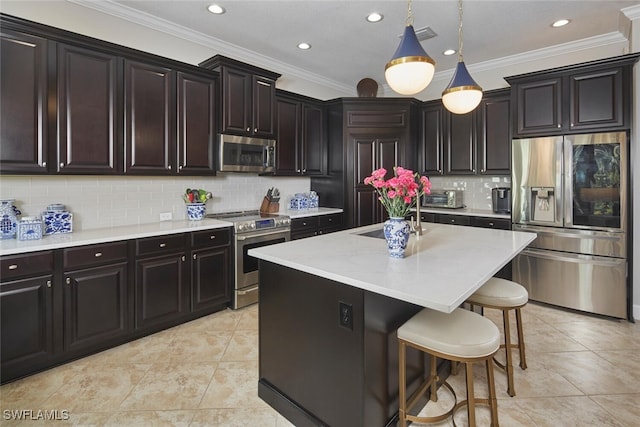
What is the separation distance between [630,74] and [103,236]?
4.94 m

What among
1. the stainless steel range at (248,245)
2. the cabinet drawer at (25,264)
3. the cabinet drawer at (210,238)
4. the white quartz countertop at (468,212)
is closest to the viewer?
the cabinet drawer at (25,264)

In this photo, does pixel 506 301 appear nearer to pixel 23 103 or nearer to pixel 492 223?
pixel 492 223

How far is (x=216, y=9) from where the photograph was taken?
3.12 meters

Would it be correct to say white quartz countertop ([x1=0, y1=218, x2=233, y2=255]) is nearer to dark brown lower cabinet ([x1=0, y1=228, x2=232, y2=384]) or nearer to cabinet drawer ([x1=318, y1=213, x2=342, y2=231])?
dark brown lower cabinet ([x1=0, y1=228, x2=232, y2=384])

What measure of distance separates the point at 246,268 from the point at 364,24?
284cm

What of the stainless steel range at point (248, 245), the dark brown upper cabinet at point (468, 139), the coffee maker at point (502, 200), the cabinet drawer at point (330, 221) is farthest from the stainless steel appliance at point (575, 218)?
the stainless steel range at point (248, 245)

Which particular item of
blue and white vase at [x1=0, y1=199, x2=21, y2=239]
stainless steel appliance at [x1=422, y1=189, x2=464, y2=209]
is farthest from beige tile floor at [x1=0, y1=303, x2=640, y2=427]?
stainless steel appliance at [x1=422, y1=189, x2=464, y2=209]

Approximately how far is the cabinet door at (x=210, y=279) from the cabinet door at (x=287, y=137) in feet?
5.03

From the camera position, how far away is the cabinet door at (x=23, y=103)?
2.33m

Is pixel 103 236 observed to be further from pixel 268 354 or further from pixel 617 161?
pixel 617 161

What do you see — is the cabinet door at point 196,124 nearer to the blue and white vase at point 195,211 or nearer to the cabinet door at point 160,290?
the blue and white vase at point 195,211

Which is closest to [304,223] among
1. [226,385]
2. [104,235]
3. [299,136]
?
[299,136]

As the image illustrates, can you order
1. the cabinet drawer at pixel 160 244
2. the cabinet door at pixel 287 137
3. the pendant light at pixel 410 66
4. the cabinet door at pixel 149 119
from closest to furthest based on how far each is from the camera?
the pendant light at pixel 410 66, the cabinet drawer at pixel 160 244, the cabinet door at pixel 149 119, the cabinet door at pixel 287 137

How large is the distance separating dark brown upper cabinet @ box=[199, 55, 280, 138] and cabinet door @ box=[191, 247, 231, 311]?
1.35 meters
